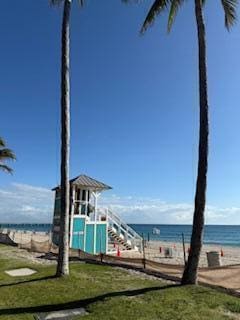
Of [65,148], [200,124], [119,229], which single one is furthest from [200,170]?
[119,229]

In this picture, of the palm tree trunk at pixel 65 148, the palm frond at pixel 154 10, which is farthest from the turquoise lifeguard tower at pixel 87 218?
the palm frond at pixel 154 10

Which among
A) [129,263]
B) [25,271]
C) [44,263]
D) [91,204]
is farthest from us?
[91,204]

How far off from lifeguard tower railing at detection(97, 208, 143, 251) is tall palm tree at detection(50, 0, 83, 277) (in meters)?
14.9

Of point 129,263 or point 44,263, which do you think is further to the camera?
point 44,263

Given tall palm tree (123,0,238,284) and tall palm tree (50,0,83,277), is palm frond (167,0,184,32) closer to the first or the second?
tall palm tree (123,0,238,284)

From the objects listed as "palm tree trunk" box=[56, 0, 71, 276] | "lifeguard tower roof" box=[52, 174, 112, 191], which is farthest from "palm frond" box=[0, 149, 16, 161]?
"palm tree trunk" box=[56, 0, 71, 276]

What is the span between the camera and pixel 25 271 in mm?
12797

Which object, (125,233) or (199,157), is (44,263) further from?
(125,233)

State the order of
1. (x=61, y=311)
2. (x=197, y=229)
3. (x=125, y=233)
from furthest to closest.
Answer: (x=125, y=233) < (x=197, y=229) < (x=61, y=311)

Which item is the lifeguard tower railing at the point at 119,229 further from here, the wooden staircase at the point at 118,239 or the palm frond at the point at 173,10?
the palm frond at the point at 173,10

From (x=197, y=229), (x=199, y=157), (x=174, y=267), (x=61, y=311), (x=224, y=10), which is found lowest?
(x=61, y=311)

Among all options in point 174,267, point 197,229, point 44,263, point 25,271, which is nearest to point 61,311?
point 197,229

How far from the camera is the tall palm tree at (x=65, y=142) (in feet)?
37.7

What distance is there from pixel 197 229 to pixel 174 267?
7.57 ft
